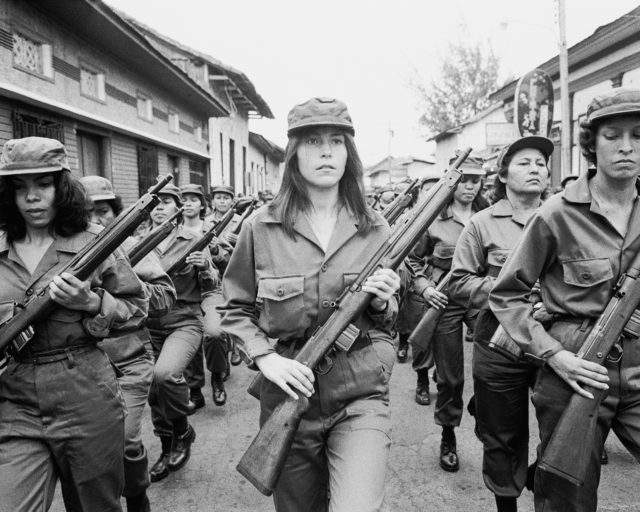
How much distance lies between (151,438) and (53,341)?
268 centimetres

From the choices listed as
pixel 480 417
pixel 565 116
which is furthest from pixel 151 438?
pixel 565 116

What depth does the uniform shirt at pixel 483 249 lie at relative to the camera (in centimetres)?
362

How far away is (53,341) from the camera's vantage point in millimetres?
2555

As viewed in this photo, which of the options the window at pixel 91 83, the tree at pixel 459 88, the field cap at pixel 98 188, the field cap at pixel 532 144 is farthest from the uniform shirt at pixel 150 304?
the tree at pixel 459 88

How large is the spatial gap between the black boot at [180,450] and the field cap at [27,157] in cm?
250

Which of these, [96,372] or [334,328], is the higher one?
[334,328]

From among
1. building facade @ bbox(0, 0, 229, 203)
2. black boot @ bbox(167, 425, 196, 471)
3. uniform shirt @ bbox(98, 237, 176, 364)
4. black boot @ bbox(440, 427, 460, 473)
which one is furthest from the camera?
building facade @ bbox(0, 0, 229, 203)

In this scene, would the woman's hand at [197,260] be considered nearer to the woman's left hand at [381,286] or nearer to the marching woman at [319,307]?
the marching woman at [319,307]

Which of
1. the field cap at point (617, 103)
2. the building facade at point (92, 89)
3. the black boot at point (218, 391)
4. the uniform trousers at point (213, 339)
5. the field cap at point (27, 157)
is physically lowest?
the black boot at point (218, 391)

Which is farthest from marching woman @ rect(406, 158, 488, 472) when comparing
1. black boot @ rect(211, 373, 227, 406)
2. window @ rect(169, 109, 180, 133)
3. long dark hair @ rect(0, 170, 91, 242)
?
window @ rect(169, 109, 180, 133)

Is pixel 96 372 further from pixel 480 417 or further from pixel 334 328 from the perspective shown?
pixel 480 417

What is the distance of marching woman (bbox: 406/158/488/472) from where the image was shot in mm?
4211

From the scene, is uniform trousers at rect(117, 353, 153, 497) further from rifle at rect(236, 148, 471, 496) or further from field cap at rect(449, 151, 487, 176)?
field cap at rect(449, 151, 487, 176)

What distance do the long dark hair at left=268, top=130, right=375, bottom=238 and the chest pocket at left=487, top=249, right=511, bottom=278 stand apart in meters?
1.36
